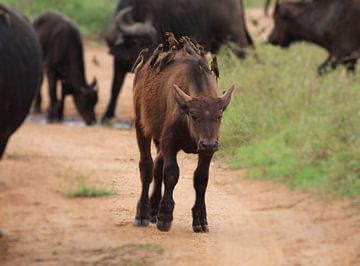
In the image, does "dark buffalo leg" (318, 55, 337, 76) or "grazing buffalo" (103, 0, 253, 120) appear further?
"dark buffalo leg" (318, 55, 337, 76)

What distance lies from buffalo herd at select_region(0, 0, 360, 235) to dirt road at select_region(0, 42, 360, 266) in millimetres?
137

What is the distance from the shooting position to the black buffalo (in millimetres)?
5301

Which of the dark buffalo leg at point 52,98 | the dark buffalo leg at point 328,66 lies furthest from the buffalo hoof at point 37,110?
the dark buffalo leg at point 328,66

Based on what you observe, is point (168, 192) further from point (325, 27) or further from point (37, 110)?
point (37, 110)

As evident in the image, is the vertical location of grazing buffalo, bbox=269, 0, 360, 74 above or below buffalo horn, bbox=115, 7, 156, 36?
below

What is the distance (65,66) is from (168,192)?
12.1 metres

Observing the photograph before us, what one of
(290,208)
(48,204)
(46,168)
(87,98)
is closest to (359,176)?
(290,208)

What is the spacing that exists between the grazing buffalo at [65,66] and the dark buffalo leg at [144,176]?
33.8 feet

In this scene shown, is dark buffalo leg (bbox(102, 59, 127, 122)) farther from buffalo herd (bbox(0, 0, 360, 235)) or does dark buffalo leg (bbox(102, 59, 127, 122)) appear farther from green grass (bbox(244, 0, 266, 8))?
green grass (bbox(244, 0, 266, 8))

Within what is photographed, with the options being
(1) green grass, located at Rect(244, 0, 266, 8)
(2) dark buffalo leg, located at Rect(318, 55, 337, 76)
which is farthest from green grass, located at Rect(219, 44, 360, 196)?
(1) green grass, located at Rect(244, 0, 266, 8)

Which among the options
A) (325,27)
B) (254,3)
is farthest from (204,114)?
(254,3)

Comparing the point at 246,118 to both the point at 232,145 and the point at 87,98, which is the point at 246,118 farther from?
the point at 87,98

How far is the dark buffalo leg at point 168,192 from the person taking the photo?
2971 millimetres

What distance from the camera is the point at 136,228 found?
4172 millimetres
